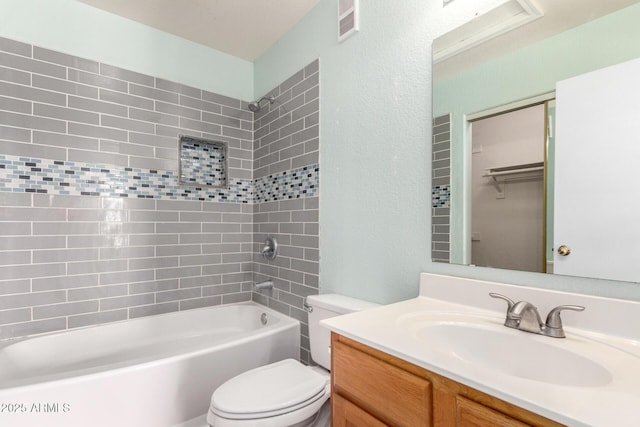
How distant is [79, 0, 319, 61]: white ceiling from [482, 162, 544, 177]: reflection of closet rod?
5.05 feet

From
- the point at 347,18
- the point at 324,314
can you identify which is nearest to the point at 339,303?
the point at 324,314

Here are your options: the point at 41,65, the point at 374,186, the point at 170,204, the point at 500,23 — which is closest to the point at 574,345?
the point at 374,186

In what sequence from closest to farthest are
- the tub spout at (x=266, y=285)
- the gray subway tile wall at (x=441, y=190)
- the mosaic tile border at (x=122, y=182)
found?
the gray subway tile wall at (x=441, y=190) → the mosaic tile border at (x=122, y=182) → the tub spout at (x=266, y=285)

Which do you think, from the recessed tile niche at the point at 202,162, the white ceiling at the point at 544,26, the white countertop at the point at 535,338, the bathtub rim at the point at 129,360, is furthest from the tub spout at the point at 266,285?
the white ceiling at the point at 544,26

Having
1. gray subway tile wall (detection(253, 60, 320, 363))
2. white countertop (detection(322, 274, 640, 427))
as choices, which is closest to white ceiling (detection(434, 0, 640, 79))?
white countertop (detection(322, 274, 640, 427))

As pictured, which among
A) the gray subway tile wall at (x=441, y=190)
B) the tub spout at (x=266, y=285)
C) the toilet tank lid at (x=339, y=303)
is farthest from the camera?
the tub spout at (x=266, y=285)

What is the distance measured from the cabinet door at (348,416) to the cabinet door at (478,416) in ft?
0.78

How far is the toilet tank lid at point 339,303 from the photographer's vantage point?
1518 mm

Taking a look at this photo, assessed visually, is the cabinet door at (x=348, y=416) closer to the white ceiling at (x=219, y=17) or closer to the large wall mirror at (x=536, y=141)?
the large wall mirror at (x=536, y=141)

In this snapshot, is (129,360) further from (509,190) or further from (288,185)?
(509,190)

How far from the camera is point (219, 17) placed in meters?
2.10

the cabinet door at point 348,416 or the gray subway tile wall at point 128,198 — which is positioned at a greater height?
the gray subway tile wall at point 128,198

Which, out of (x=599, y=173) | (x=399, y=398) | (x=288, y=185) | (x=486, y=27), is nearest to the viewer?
(x=399, y=398)

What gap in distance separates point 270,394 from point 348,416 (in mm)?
460
